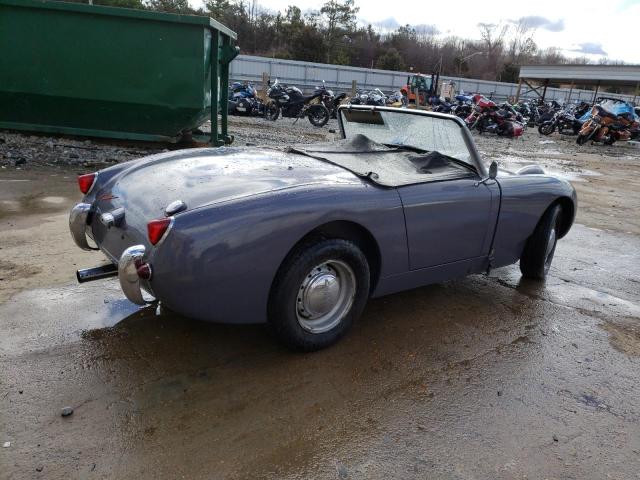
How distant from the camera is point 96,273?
2.85m

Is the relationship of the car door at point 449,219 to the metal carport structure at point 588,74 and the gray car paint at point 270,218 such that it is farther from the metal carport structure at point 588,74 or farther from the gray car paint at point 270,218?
the metal carport structure at point 588,74

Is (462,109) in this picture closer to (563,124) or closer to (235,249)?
(563,124)

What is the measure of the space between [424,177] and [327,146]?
88cm

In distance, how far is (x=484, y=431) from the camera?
240cm

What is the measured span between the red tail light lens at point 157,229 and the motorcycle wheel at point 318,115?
48.1ft

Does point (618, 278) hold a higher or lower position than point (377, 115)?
lower

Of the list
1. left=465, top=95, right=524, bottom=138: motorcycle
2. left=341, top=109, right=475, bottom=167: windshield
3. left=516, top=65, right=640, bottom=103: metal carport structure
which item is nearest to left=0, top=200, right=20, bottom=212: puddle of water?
left=341, top=109, right=475, bottom=167: windshield

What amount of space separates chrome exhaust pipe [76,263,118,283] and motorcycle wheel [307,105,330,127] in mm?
14214

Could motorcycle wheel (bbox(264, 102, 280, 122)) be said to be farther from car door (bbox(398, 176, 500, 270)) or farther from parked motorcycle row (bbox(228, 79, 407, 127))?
car door (bbox(398, 176, 500, 270))

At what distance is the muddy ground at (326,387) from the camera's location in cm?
212

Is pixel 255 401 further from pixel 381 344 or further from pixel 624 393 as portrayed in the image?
pixel 624 393

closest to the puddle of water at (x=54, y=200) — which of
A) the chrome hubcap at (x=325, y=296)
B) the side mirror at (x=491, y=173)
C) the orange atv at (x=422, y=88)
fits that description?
the chrome hubcap at (x=325, y=296)

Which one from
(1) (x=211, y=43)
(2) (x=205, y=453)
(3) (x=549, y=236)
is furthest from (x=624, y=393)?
(1) (x=211, y=43)

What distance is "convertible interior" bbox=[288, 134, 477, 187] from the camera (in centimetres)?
317
